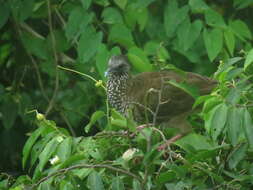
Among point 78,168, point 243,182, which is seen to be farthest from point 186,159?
point 78,168

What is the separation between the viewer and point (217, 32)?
5.00 meters

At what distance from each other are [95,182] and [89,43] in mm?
2124

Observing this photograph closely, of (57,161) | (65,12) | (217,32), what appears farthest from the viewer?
(65,12)

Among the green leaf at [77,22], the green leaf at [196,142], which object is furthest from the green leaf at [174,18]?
the green leaf at [196,142]

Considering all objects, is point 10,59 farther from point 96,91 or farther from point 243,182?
point 243,182

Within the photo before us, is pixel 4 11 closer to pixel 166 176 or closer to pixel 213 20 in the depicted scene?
pixel 213 20

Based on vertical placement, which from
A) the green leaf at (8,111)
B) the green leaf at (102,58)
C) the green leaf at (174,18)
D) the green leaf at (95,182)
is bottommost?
the green leaf at (8,111)

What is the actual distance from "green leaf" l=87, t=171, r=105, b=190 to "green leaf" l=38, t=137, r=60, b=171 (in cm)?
29

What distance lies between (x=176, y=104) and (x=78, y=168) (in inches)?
52.5

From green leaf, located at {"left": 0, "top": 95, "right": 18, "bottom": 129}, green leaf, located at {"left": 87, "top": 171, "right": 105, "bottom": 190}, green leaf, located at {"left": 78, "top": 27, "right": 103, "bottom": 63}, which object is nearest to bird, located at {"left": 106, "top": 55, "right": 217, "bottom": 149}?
green leaf, located at {"left": 78, "top": 27, "right": 103, "bottom": 63}

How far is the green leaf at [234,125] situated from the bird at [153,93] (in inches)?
28.1

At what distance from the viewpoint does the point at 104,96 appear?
17.6 ft

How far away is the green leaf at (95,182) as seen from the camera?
113 inches

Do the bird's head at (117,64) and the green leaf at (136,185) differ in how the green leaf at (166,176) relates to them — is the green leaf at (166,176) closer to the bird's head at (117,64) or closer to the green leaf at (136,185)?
the green leaf at (136,185)
